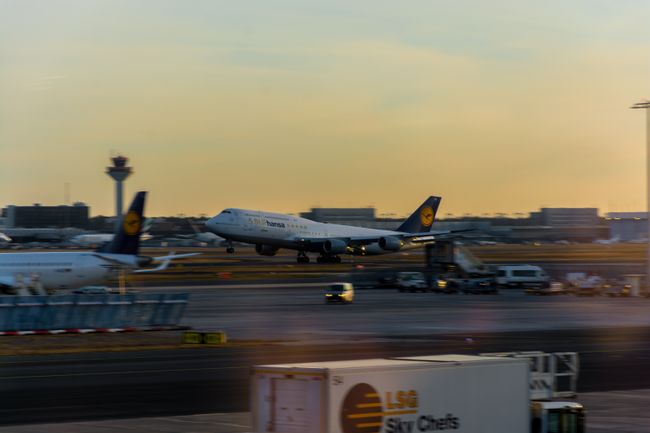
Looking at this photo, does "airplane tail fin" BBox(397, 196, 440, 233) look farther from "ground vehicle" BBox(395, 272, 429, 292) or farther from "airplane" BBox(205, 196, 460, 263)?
"ground vehicle" BBox(395, 272, 429, 292)

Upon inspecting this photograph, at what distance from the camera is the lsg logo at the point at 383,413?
14.3 meters

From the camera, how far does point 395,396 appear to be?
1480 cm

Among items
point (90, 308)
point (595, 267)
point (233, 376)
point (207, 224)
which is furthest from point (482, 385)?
point (595, 267)

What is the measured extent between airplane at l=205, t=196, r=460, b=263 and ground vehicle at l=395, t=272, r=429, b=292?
993 inches

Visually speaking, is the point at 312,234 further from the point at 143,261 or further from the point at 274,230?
the point at 143,261

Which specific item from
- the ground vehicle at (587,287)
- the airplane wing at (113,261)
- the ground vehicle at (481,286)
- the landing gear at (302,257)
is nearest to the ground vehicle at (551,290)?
the ground vehicle at (587,287)

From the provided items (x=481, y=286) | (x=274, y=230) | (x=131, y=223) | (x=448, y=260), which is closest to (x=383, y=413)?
(x=131, y=223)

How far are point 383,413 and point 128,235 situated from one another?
56.9 metres

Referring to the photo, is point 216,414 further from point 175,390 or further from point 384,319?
point 384,319

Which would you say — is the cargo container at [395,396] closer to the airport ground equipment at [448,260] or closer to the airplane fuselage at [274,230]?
the airport ground equipment at [448,260]

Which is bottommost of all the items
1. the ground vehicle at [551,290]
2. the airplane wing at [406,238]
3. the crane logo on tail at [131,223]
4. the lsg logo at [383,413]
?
the lsg logo at [383,413]

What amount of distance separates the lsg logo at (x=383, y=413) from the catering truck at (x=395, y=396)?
14 mm

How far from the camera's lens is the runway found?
2702 centimetres

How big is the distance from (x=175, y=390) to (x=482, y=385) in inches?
576
